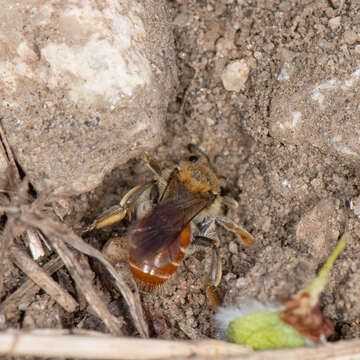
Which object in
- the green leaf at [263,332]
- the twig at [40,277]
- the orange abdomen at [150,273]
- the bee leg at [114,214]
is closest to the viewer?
the green leaf at [263,332]

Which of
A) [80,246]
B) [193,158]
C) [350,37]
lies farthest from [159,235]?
[350,37]

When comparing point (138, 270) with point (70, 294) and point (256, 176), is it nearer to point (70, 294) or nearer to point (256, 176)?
point (70, 294)

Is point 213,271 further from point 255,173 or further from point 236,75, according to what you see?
point 236,75

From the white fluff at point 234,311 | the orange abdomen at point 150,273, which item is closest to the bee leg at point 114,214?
the orange abdomen at point 150,273

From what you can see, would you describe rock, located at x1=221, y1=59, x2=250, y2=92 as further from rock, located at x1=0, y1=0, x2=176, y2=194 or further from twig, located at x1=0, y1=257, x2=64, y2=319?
twig, located at x1=0, y1=257, x2=64, y2=319

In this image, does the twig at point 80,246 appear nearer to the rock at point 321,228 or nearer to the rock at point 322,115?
the rock at point 321,228
